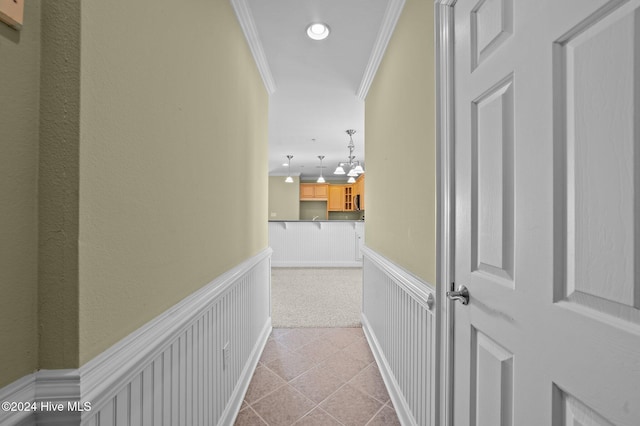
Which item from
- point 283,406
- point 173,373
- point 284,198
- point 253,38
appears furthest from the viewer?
point 284,198

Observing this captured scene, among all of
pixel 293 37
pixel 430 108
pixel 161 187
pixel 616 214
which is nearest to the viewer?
pixel 616 214

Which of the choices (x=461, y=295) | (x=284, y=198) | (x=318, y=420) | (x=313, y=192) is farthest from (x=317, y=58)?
(x=313, y=192)

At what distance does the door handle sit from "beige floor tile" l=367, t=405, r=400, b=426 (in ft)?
3.45

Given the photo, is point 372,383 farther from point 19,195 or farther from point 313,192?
point 313,192

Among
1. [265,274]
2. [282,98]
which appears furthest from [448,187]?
[282,98]

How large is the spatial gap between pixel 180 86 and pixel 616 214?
1.27m

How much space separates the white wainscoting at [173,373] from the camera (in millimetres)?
566

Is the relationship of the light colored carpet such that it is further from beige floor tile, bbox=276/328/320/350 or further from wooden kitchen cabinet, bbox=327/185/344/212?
wooden kitchen cabinet, bbox=327/185/344/212

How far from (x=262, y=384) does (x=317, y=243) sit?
4392mm

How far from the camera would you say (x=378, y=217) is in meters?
2.42

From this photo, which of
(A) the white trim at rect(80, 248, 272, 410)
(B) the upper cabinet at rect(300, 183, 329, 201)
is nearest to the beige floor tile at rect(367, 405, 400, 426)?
(A) the white trim at rect(80, 248, 272, 410)

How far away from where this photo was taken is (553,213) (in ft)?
2.08

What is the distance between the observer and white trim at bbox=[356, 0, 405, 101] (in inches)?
69.7

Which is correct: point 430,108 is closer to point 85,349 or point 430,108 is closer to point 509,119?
point 509,119
